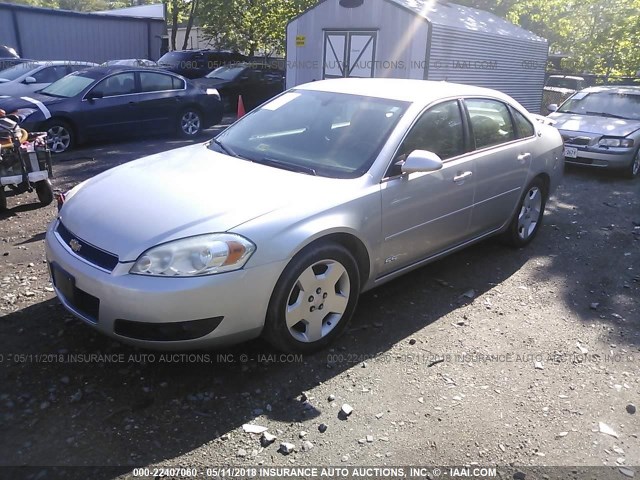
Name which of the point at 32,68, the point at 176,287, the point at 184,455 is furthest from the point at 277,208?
the point at 32,68

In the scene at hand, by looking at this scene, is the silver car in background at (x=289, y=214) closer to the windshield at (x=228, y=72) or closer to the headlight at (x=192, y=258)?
the headlight at (x=192, y=258)

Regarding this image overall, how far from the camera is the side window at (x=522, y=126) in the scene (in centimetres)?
512

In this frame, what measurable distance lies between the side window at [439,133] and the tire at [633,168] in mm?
5984

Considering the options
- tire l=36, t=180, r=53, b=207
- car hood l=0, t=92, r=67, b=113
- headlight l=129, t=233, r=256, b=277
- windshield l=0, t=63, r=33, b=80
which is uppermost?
headlight l=129, t=233, r=256, b=277

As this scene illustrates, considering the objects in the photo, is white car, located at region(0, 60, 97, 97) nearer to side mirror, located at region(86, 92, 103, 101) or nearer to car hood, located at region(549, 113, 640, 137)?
side mirror, located at region(86, 92, 103, 101)

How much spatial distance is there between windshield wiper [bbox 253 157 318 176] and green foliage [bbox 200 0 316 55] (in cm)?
1910

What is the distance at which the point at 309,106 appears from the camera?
430 centimetres

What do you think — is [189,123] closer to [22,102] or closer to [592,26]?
[22,102]

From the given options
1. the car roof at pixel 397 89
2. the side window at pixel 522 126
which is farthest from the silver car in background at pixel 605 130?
the car roof at pixel 397 89

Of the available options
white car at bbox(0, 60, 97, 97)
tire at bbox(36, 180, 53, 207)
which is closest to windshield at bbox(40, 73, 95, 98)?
white car at bbox(0, 60, 97, 97)

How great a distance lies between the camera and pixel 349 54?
13.2m

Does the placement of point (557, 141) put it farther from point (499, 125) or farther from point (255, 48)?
point (255, 48)

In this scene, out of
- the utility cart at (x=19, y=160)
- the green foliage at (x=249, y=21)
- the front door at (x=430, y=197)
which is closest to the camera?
the front door at (x=430, y=197)

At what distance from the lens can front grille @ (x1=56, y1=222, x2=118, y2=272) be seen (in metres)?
2.92
